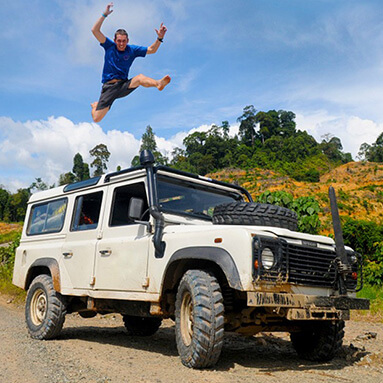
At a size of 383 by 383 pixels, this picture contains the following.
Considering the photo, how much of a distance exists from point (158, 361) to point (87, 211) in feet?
8.15

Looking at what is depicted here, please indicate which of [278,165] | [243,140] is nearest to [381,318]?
[278,165]

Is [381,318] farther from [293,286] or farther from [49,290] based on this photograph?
[49,290]

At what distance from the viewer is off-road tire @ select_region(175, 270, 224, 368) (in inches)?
170

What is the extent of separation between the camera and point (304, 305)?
4.41 m

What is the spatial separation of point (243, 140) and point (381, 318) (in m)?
122

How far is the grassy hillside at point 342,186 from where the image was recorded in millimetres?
59719

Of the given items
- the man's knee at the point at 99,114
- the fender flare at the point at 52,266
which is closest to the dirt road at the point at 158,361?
the fender flare at the point at 52,266

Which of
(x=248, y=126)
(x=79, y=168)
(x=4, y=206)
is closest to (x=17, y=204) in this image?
(x=4, y=206)

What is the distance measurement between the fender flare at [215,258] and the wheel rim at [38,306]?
9.71 feet

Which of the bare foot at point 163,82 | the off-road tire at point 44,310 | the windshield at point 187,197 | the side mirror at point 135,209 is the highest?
the bare foot at point 163,82

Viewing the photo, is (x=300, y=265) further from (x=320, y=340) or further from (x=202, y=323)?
(x=320, y=340)

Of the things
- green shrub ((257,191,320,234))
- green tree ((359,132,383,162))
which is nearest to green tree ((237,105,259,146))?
green tree ((359,132,383,162))

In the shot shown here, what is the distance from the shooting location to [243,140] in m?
130

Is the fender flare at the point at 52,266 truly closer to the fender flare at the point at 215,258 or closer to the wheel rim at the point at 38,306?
the wheel rim at the point at 38,306
